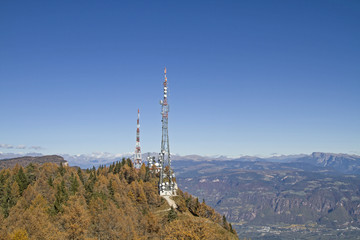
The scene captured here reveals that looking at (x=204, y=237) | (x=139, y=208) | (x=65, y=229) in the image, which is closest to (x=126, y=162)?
(x=139, y=208)

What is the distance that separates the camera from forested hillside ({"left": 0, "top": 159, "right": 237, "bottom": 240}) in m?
78.1

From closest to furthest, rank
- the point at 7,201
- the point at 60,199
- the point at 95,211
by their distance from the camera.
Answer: the point at 95,211
the point at 60,199
the point at 7,201

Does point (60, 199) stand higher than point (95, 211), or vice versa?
point (60, 199)

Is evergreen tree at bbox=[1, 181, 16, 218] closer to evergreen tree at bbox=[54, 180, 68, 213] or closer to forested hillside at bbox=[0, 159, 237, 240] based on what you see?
forested hillside at bbox=[0, 159, 237, 240]

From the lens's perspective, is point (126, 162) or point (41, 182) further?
point (126, 162)

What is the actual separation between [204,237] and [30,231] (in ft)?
143

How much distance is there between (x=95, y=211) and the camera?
104062 mm

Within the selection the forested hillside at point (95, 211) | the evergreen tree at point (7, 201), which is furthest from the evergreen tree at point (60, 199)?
the evergreen tree at point (7, 201)

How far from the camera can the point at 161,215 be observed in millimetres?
124125

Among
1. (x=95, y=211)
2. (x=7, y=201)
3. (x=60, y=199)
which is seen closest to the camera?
(x=95, y=211)

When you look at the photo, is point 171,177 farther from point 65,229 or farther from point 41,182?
point 65,229

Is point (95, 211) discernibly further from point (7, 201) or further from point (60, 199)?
point (7, 201)

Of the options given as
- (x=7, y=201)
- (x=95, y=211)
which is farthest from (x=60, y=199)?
(x=7, y=201)

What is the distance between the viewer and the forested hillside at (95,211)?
256ft
